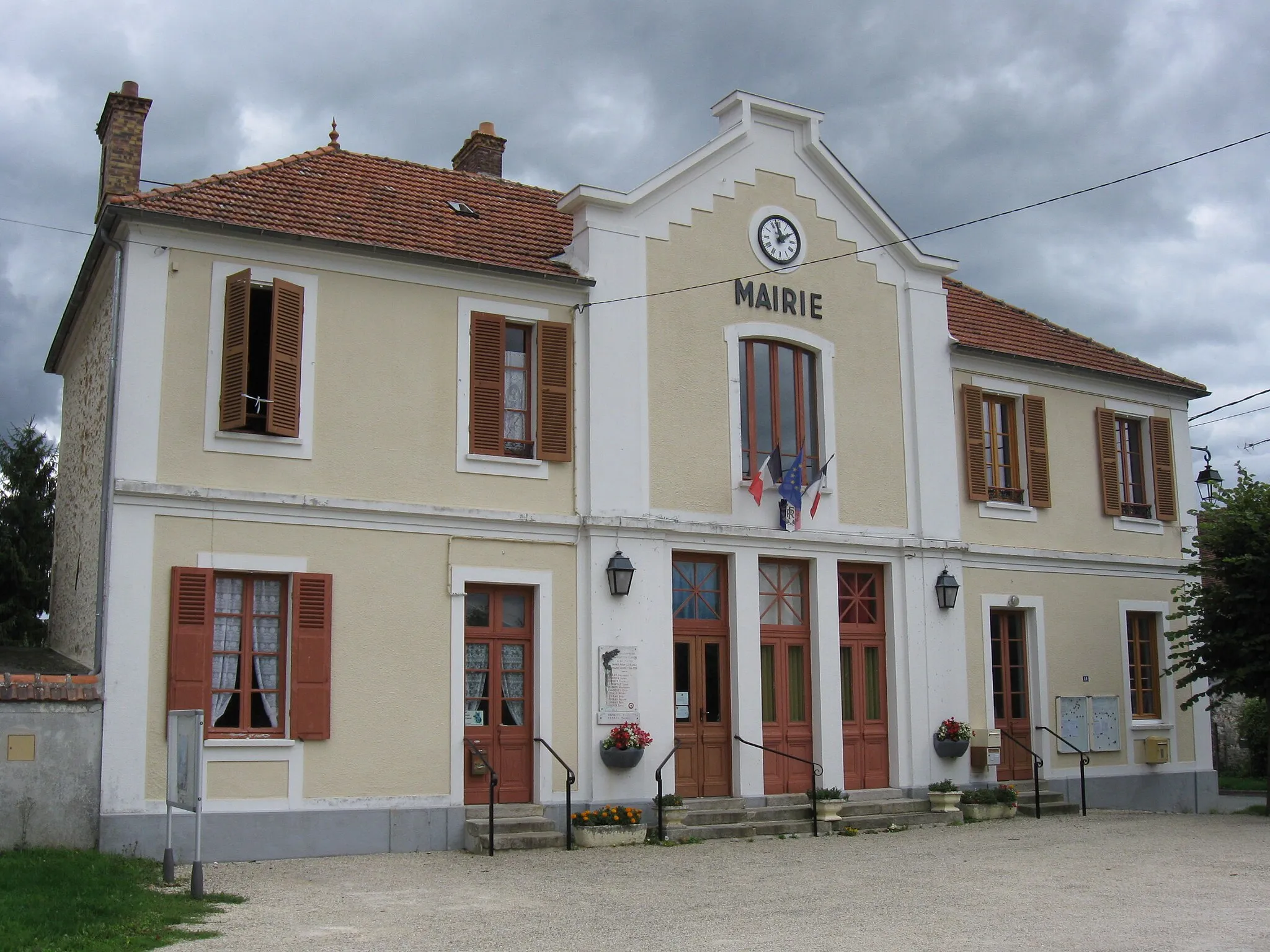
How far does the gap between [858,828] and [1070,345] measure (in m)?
8.62

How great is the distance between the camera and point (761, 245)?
646 inches

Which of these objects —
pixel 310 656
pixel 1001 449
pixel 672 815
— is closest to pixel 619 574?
pixel 672 815

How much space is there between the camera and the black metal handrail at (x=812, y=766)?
48.4ft

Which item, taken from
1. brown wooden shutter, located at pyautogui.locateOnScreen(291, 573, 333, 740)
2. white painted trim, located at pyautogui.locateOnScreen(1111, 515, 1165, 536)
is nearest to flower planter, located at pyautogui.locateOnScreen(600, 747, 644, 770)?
brown wooden shutter, located at pyautogui.locateOnScreen(291, 573, 333, 740)

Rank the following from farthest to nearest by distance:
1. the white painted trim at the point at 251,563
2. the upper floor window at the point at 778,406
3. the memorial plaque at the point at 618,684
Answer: the upper floor window at the point at 778,406 → the memorial plaque at the point at 618,684 → the white painted trim at the point at 251,563

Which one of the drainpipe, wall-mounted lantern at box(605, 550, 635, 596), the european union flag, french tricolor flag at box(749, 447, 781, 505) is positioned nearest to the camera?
the drainpipe

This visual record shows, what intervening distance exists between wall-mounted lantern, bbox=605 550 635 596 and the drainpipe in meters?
5.16

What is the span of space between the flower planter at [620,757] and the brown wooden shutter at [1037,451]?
290 inches

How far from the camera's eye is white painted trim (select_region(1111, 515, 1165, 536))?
19375 millimetres

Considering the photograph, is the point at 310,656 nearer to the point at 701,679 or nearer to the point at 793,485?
the point at 701,679

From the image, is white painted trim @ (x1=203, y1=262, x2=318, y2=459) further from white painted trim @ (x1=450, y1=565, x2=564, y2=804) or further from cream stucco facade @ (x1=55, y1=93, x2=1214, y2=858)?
white painted trim @ (x1=450, y1=565, x2=564, y2=804)

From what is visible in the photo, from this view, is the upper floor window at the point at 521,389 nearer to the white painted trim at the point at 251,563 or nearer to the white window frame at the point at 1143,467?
the white painted trim at the point at 251,563

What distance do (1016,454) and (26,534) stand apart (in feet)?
56.0

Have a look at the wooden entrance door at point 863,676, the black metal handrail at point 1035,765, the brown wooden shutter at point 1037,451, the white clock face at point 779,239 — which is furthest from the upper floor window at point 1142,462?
the white clock face at point 779,239
